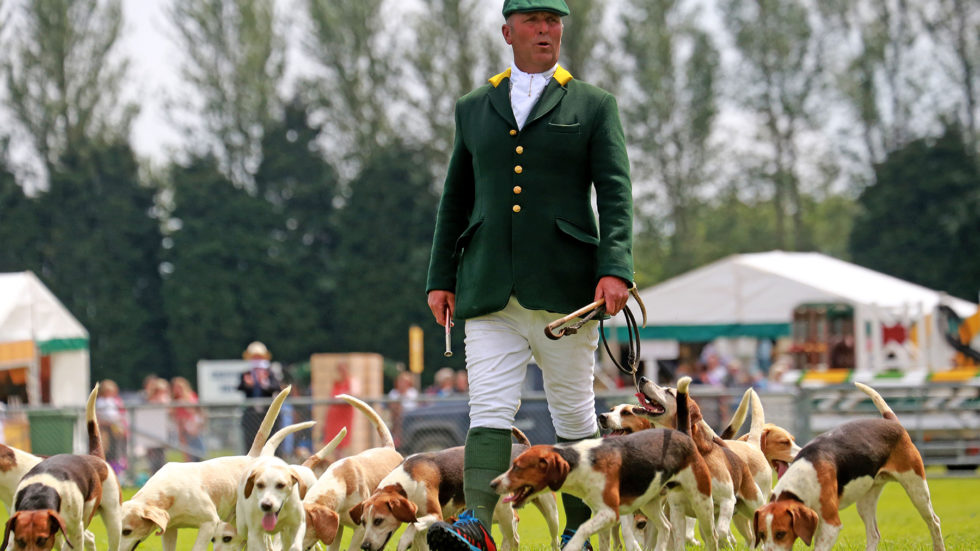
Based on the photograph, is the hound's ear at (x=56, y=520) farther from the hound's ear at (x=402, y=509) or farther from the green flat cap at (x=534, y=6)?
the green flat cap at (x=534, y=6)

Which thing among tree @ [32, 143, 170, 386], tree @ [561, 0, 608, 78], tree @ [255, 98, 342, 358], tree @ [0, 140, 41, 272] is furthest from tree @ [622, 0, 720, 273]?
tree @ [0, 140, 41, 272]

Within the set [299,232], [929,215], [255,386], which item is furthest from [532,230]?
[299,232]

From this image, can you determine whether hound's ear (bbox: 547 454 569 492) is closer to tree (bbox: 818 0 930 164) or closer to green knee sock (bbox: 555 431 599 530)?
green knee sock (bbox: 555 431 599 530)

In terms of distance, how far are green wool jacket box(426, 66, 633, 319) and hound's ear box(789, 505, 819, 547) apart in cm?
118

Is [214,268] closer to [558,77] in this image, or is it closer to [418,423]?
[418,423]

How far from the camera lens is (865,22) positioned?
4494cm

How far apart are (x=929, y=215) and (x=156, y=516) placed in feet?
140

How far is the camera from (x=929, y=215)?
Result: 149ft

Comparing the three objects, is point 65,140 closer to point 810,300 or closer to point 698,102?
point 698,102

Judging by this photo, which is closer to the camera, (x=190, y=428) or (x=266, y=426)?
(x=266, y=426)

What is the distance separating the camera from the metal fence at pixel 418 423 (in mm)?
15977

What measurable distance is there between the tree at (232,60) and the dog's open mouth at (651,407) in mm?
41235

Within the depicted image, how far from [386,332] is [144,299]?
9.70 metres

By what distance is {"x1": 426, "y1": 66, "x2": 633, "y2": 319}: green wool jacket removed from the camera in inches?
210
